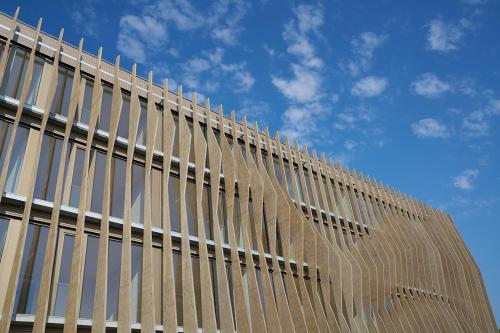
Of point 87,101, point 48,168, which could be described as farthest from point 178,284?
point 87,101

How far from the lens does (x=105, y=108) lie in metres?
13.4

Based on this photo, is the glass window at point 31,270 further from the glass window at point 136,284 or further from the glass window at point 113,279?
the glass window at point 136,284

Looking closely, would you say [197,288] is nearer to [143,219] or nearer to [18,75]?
[143,219]

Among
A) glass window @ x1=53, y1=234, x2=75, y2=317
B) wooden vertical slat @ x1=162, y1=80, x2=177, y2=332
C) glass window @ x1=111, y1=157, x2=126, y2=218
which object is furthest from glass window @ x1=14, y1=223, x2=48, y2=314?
wooden vertical slat @ x1=162, y1=80, x2=177, y2=332

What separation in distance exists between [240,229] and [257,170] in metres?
2.15

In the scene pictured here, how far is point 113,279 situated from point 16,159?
389 centimetres

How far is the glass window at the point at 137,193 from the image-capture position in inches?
493

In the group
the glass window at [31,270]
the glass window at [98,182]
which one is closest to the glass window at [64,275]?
the glass window at [31,270]

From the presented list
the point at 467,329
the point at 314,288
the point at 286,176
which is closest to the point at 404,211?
the point at 467,329

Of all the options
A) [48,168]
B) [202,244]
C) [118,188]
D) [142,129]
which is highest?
[142,129]

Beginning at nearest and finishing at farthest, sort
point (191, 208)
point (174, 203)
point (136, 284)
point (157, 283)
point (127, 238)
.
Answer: point (127, 238) → point (136, 284) → point (157, 283) → point (174, 203) → point (191, 208)

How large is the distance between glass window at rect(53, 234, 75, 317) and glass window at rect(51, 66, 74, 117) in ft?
12.0

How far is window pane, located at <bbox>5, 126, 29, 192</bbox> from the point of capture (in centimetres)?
1051

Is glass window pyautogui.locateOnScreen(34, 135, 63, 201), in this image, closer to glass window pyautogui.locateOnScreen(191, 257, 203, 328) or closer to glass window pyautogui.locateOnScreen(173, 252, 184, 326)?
glass window pyautogui.locateOnScreen(173, 252, 184, 326)
